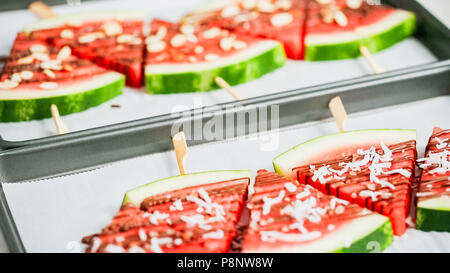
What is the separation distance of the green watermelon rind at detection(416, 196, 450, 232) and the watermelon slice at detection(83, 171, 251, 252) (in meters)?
0.61

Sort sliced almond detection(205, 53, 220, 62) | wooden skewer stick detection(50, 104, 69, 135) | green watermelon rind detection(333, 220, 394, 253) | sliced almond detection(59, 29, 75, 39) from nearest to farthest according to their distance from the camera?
green watermelon rind detection(333, 220, 394, 253) < wooden skewer stick detection(50, 104, 69, 135) < sliced almond detection(205, 53, 220, 62) < sliced almond detection(59, 29, 75, 39)

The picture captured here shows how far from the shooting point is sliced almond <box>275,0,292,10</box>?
3.28 meters

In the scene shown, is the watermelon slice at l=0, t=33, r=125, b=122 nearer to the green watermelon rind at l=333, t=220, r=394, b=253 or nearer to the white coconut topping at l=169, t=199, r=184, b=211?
the white coconut topping at l=169, t=199, r=184, b=211

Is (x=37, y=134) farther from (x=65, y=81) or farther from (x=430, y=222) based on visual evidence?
(x=430, y=222)

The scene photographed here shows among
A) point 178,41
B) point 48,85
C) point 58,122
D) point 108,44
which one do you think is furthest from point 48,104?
Answer: point 178,41

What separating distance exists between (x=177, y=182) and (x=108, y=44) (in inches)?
43.2

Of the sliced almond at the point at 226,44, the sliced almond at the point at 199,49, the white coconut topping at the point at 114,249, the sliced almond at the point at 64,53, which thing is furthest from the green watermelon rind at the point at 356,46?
the white coconut topping at the point at 114,249

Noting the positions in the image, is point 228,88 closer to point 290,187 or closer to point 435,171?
point 290,187

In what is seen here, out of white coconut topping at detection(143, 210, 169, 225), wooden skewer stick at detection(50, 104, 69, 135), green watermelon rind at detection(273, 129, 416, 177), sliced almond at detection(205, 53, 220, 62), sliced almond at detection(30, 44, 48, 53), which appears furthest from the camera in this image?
sliced almond at detection(30, 44, 48, 53)

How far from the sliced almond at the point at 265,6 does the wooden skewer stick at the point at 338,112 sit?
0.87m

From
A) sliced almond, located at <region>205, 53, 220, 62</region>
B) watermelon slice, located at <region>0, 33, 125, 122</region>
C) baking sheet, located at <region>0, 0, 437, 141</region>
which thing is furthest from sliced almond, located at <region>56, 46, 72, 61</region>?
sliced almond, located at <region>205, 53, 220, 62</region>

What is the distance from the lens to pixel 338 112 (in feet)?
8.38
